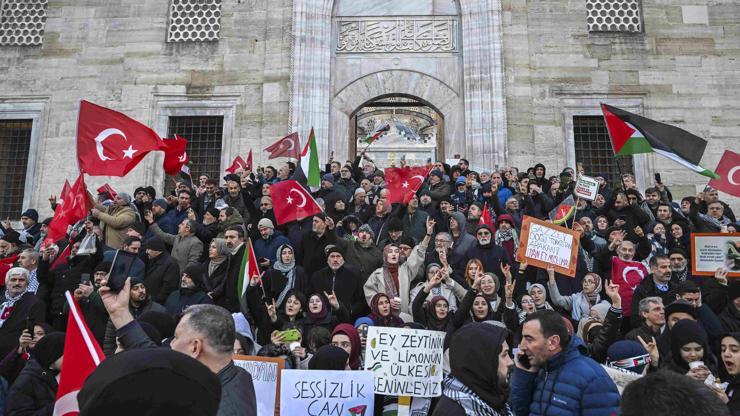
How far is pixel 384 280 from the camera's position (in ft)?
27.8

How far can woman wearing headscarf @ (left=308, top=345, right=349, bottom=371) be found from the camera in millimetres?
5660

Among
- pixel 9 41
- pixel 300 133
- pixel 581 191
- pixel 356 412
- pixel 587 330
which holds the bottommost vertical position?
pixel 356 412

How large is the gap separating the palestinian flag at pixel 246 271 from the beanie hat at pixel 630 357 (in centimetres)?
412

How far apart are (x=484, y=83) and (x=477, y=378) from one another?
48.1 ft

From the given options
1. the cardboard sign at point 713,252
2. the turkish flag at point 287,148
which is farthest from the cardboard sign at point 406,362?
the turkish flag at point 287,148

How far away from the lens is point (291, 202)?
35.0ft

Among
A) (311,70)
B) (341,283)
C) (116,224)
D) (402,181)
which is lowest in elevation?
(341,283)

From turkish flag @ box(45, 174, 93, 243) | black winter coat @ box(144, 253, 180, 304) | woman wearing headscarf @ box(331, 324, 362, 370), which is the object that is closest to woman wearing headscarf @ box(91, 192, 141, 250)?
turkish flag @ box(45, 174, 93, 243)

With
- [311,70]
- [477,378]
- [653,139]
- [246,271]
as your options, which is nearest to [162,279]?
[246,271]

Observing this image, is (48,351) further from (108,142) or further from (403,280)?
(108,142)

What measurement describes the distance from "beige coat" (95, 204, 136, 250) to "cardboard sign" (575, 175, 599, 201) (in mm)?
7394

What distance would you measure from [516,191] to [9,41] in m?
15.2

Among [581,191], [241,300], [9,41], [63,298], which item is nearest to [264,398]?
[241,300]

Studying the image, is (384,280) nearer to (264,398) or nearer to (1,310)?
(264,398)
